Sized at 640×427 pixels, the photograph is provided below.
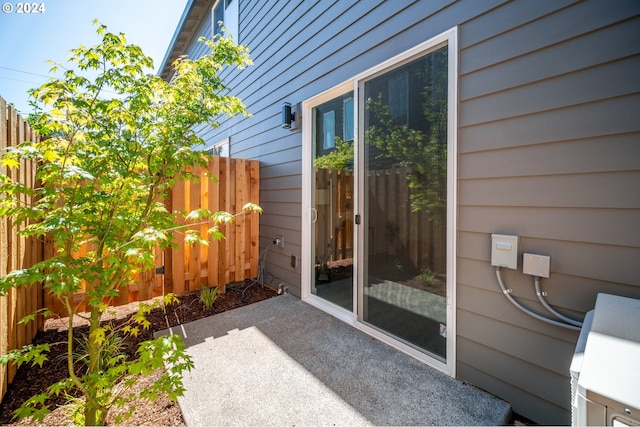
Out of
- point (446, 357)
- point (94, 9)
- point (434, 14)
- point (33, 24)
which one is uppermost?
point (94, 9)

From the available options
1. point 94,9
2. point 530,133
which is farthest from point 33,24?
point 530,133

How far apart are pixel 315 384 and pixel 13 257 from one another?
228 cm

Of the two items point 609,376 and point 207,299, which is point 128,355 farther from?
point 609,376

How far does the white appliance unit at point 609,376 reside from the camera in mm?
652

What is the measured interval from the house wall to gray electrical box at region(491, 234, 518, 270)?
0.17 ft

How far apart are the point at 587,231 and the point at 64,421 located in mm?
3089

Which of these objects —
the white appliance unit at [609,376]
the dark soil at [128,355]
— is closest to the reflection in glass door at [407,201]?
the white appliance unit at [609,376]

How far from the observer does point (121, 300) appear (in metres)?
3.07

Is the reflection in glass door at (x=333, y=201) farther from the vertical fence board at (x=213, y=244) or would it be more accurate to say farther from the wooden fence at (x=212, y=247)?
the vertical fence board at (x=213, y=244)

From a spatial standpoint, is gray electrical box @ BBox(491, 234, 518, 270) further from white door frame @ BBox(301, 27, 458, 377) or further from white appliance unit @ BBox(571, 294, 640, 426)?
white appliance unit @ BBox(571, 294, 640, 426)

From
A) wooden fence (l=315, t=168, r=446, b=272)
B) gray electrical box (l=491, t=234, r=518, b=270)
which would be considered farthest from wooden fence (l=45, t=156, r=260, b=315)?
gray electrical box (l=491, t=234, r=518, b=270)

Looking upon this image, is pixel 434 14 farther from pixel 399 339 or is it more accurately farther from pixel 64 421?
pixel 64 421

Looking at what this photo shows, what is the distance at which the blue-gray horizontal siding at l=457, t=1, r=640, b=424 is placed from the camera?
1297 mm

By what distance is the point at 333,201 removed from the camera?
9.97ft
